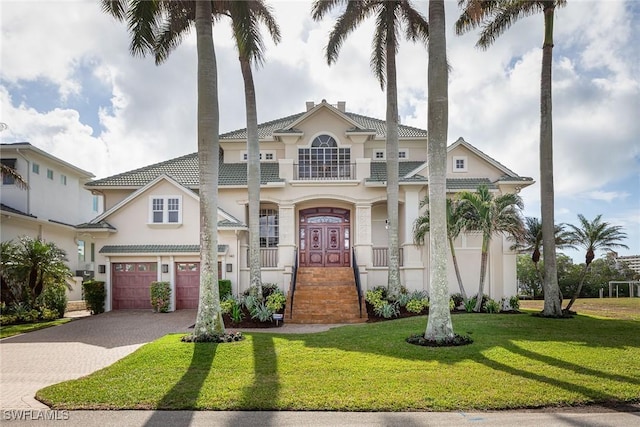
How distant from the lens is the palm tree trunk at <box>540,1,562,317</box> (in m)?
17.2

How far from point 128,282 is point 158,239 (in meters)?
2.38

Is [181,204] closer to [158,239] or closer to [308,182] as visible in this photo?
[158,239]

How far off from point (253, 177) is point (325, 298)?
579 centimetres

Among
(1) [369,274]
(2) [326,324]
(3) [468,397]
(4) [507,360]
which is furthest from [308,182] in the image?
(3) [468,397]

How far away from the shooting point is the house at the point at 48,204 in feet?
73.0

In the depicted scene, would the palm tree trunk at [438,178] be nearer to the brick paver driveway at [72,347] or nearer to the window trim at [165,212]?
the brick paver driveway at [72,347]

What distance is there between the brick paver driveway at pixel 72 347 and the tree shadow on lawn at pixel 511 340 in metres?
5.37

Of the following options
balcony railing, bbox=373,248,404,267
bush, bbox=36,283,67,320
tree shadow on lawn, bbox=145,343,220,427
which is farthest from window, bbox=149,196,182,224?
tree shadow on lawn, bbox=145,343,220,427

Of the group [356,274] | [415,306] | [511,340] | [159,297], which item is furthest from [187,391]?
[356,274]

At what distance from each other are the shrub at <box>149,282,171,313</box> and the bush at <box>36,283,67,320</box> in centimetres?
377

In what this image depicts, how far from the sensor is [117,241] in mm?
21219

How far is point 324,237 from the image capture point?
22922 millimetres

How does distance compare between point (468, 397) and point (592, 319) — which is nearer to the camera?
point (468, 397)

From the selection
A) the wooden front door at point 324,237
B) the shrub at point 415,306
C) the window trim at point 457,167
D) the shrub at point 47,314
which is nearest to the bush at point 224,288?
the wooden front door at point 324,237
